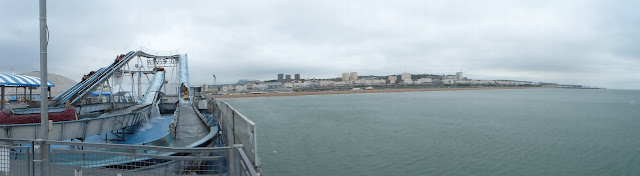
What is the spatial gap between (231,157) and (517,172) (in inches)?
465

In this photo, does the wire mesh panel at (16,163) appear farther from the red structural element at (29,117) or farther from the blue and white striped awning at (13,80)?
the blue and white striped awning at (13,80)

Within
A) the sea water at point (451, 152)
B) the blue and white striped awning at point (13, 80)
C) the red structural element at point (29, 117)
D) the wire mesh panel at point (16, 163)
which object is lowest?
the sea water at point (451, 152)

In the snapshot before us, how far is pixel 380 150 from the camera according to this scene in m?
14.9

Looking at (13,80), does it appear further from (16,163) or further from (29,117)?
(16,163)

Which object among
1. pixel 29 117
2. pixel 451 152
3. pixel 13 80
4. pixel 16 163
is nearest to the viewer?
pixel 16 163

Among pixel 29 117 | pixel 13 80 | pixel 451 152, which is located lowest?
pixel 451 152

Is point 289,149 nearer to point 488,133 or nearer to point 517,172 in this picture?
point 517,172

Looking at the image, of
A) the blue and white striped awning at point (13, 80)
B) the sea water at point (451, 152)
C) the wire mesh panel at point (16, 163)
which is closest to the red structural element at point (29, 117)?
the wire mesh panel at point (16, 163)

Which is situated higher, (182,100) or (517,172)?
(182,100)

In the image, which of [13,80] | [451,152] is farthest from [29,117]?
[451,152]

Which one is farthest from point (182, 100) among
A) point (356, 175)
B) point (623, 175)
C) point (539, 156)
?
point (623, 175)

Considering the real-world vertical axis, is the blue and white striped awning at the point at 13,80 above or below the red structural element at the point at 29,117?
above

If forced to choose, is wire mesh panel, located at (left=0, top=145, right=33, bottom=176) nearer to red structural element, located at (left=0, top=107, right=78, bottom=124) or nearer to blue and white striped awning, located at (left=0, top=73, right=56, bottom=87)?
red structural element, located at (left=0, top=107, right=78, bottom=124)

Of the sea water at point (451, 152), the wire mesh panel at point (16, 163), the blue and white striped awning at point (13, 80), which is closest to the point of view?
the wire mesh panel at point (16, 163)
